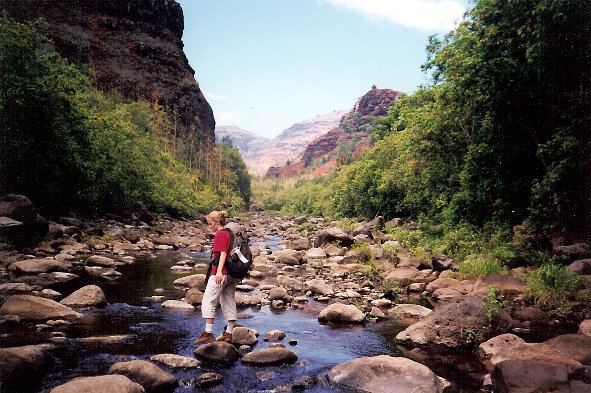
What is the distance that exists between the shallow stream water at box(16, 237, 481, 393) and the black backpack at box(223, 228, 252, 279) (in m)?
1.44

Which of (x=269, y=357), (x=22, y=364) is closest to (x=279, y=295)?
(x=269, y=357)

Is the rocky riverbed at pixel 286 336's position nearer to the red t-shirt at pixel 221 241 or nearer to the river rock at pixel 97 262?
the river rock at pixel 97 262

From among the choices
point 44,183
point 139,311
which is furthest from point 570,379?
point 44,183

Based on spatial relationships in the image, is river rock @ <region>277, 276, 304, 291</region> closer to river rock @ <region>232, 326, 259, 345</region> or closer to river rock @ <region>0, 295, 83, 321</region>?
river rock @ <region>232, 326, 259, 345</region>

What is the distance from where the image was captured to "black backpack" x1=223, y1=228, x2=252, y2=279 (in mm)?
6699

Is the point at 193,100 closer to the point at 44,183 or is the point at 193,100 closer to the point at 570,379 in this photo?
the point at 44,183

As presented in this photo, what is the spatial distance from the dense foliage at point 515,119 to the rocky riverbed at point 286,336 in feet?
7.54

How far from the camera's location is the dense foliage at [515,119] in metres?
11.6

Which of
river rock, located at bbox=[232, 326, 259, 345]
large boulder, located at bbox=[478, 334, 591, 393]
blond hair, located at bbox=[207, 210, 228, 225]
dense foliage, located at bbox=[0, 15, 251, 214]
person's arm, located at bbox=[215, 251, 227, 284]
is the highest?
dense foliage, located at bbox=[0, 15, 251, 214]

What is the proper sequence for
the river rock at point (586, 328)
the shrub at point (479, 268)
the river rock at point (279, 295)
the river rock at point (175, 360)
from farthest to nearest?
1. the shrub at point (479, 268)
2. the river rock at point (279, 295)
3. the river rock at point (586, 328)
4. the river rock at point (175, 360)

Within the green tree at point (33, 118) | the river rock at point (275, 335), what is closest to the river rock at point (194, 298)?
the river rock at point (275, 335)

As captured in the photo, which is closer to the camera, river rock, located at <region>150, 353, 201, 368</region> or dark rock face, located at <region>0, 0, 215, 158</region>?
river rock, located at <region>150, 353, 201, 368</region>

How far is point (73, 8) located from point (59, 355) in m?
78.0

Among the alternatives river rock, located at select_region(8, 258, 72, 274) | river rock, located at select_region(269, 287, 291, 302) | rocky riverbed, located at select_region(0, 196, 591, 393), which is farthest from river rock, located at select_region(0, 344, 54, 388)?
→ river rock, located at select_region(8, 258, 72, 274)
